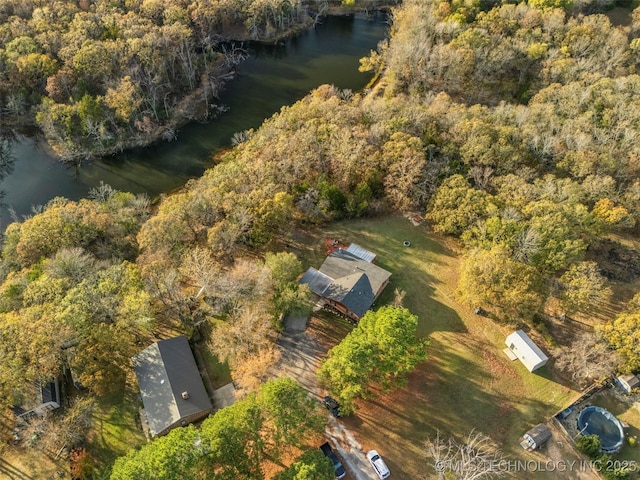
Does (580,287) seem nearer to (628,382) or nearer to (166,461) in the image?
(628,382)

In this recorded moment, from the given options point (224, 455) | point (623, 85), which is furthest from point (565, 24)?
point (224, 455)

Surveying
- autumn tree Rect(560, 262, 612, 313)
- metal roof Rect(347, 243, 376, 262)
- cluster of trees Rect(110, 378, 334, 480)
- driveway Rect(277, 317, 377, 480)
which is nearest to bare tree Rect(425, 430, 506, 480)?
driveway Rect(277, 317, 377, 480)

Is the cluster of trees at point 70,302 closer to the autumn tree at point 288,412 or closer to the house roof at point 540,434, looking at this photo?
the autumn tree at point 288,412

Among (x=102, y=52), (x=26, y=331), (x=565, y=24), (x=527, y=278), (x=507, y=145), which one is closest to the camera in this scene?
(x=26, y=331)

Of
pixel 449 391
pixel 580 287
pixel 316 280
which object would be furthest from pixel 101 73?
pixel 580 287

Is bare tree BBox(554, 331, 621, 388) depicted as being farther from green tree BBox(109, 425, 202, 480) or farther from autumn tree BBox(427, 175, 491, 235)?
green tree BBox(109, 425, 202, 480)

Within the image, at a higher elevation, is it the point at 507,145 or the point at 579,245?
the point at 507,145

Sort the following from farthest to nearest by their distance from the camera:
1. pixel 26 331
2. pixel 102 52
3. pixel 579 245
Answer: pixel 102 52
pixel 579 245
pixel 26 331

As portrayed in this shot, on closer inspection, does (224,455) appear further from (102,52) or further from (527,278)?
(102,52)
